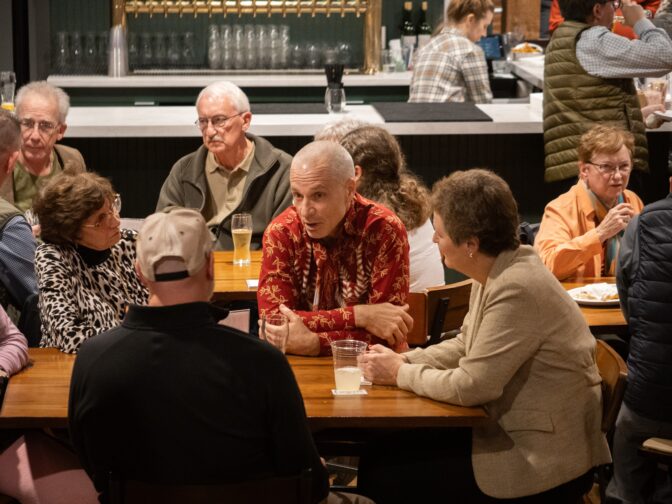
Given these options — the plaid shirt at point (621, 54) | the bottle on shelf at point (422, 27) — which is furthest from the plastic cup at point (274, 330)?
the bottle on shelf at point (422, 27)

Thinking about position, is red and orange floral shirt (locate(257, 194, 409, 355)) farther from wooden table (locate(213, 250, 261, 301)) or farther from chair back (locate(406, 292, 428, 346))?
wooden table (locate(213, 250, 261, 301))

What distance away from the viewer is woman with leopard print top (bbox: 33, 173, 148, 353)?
322 cm

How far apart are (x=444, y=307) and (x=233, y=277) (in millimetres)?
933

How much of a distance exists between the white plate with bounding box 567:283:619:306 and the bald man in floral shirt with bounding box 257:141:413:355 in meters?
0.90

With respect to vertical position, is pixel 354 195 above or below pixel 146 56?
below

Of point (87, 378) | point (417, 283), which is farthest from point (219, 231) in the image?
point (87, 378)

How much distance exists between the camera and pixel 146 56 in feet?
32.7

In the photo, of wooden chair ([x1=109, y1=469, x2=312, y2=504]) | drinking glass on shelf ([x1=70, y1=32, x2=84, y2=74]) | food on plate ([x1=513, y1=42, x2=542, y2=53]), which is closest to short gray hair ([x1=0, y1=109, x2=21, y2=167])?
wooden chair ([x1=109, y1=469, x2=312, y2=504])

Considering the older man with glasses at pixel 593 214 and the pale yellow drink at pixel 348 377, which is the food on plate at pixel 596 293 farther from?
the pale yellow drink at pixel 348 377

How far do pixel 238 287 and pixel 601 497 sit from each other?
152cm

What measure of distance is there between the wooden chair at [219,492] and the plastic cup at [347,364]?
1.79 feet

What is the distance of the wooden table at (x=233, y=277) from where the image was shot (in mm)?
3906

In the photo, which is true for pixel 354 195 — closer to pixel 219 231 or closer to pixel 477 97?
pixel 219 231

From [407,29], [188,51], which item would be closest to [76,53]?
[188,51]
